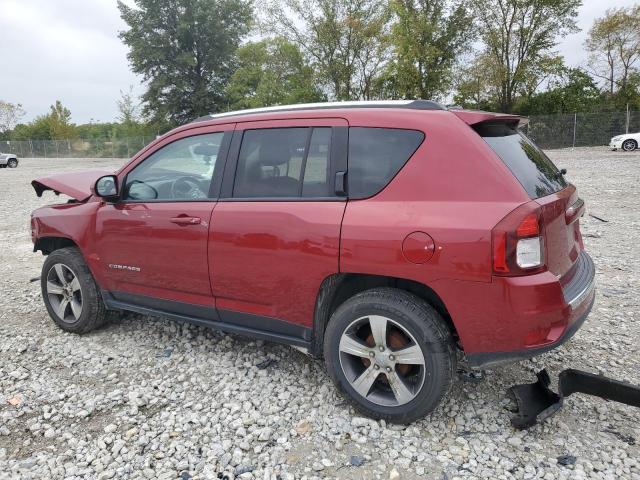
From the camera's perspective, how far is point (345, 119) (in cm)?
292

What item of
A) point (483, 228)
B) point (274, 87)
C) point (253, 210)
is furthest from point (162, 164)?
point (274, 87)

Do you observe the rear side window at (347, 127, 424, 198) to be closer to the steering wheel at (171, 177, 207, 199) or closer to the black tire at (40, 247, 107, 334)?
the steering wheel at (171, 177, 207, 199)

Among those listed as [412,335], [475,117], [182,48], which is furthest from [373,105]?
[182,48]

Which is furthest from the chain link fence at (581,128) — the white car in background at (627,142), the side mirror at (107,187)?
the side mirror at (107,187)

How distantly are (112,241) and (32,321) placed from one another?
5.04 ft

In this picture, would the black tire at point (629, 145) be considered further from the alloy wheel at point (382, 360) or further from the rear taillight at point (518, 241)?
the alloy wheel at point (382, 360)

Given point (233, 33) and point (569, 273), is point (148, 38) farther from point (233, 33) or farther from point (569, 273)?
point (569, 273)

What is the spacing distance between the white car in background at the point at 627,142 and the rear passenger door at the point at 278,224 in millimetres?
24975

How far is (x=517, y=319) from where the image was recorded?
239 centimetres

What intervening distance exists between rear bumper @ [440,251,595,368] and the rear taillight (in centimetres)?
6

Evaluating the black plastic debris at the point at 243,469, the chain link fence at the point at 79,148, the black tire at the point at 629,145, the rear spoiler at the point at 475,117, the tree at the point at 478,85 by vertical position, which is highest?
the tree at the point at 478,85

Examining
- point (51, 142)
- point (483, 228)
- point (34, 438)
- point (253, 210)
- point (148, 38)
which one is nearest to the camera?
point (483, 228)

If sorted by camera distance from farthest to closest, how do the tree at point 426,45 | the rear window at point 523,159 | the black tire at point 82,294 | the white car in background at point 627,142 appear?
A: the tree at point 426,45, the white car in background at point 627,142, the black tire at point 82,294, the rear window at point 523,159

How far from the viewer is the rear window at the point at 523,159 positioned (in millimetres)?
2568
